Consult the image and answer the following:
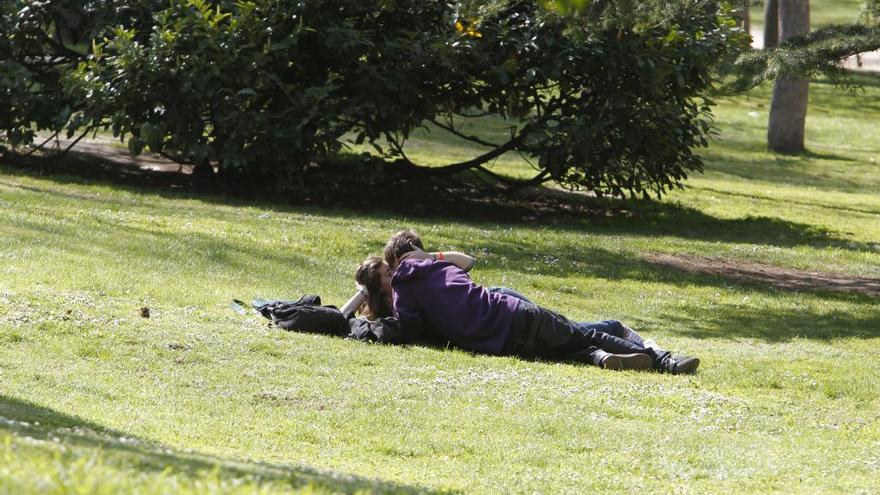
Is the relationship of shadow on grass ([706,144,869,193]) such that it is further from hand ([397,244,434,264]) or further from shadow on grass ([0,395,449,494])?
shadow on grass ([0,395,449,494])

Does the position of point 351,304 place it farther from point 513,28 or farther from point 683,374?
point 513,28

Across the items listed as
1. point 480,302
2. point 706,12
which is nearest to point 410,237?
point 480,302

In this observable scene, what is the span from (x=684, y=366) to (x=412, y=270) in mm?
2096

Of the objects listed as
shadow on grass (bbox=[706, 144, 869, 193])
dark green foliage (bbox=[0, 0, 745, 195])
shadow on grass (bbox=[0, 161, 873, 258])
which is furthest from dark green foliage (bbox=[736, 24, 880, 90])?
shadow on grass (bbox=[706, 144, 869, 193])

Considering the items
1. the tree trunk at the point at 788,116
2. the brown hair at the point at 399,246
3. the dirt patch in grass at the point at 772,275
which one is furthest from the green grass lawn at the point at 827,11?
the brown hair at the point at 399,246

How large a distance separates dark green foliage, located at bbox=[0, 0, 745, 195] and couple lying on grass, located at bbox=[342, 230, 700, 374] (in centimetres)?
825

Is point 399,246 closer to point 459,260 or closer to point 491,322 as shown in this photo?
point 459,260

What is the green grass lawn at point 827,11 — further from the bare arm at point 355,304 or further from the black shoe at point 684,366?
the black shoe at point 684,366

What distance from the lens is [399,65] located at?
18.6 m

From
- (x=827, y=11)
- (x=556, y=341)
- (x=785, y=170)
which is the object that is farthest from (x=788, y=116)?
(x=827, y=11)

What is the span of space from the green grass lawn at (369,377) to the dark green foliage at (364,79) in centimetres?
187

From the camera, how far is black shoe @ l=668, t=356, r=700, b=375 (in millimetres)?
9273

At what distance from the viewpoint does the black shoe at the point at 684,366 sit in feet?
30.4

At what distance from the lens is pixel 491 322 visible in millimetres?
9602
